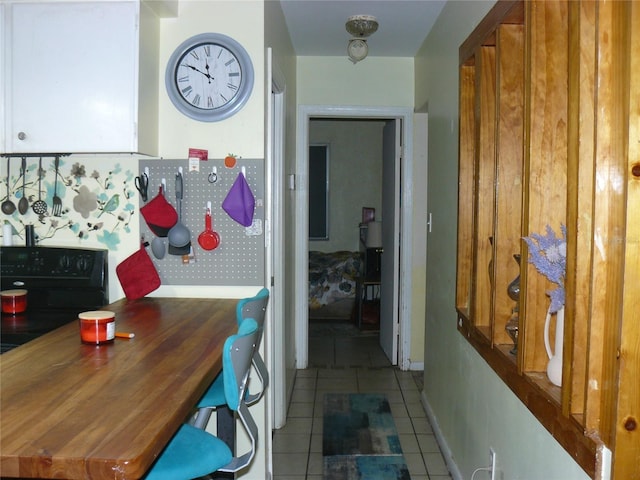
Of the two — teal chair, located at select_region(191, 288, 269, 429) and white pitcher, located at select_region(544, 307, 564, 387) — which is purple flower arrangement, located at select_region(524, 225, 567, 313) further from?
teal chair, located at select_region(191, 288, 269, 429)

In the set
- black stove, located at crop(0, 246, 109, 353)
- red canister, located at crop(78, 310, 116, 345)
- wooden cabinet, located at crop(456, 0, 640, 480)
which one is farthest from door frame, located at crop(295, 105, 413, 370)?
red canister, located at crop(78, 310, 116, 345)

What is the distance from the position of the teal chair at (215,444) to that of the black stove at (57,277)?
41.2 inches

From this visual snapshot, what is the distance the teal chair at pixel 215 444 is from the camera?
1.38 meters

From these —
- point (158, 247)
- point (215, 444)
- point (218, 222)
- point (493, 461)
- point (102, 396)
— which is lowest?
point (493, 461)

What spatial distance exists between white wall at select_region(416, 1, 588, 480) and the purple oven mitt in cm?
105

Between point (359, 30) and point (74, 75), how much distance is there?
5.81 feet

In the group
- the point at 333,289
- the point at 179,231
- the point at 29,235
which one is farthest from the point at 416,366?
the point at 29,235

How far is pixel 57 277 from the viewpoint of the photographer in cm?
235

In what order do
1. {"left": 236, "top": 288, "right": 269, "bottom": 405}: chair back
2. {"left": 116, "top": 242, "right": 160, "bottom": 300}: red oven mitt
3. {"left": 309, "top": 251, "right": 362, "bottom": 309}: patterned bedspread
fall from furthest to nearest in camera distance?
1. {"left": 309, "top": 251, "right": 362, "bottom": 309}: patterned bedspread
2. {"left": 116, "top": 242, "right": 160, "bottom": 300}: red oven mitt
3. {"left": 236, "top": 288, "right": 269, "bottom": 405}: chair back

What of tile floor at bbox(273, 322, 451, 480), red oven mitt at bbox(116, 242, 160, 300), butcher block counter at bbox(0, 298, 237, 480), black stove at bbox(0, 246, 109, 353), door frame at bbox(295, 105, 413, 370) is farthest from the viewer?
door frame at bbox(295, 105, 413, 370)

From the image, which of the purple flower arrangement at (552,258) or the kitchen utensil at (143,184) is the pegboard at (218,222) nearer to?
the kitchen utensil at (143,184)

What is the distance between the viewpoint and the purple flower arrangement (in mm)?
1473

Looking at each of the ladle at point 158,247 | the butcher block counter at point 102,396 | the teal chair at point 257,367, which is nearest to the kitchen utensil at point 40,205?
the ladle at point 158,247

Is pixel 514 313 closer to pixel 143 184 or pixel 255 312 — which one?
pixel 255 312
